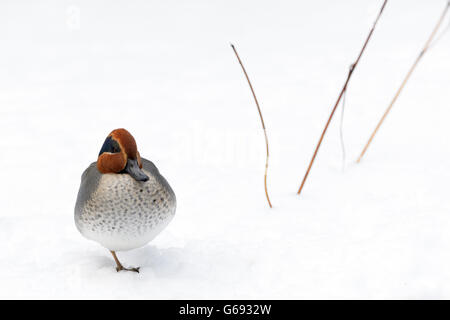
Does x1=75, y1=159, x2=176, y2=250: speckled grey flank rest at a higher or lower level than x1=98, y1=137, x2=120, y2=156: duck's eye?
lower

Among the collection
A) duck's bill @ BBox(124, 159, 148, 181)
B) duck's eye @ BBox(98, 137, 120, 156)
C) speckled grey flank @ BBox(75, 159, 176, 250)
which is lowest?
speckled grey flank @ BBox(75, 159, 176, 250)

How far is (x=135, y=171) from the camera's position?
79.5 inches

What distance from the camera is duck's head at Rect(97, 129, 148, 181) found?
2.01m

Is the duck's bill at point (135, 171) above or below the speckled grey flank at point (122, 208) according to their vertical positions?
above

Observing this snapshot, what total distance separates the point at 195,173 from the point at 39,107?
1.98 metres

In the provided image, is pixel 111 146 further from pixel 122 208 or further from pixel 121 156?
pixel 122 208

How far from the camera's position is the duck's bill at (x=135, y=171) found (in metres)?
1.99

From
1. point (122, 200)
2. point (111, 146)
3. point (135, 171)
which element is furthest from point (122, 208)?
point (111, 146)

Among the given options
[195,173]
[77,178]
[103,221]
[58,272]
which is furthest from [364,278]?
[77,178]

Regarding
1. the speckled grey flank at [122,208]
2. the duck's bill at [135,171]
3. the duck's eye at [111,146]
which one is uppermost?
the duck's eye at [111,146]

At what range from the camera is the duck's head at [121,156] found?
2.01 metres

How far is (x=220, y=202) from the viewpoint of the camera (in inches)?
119
